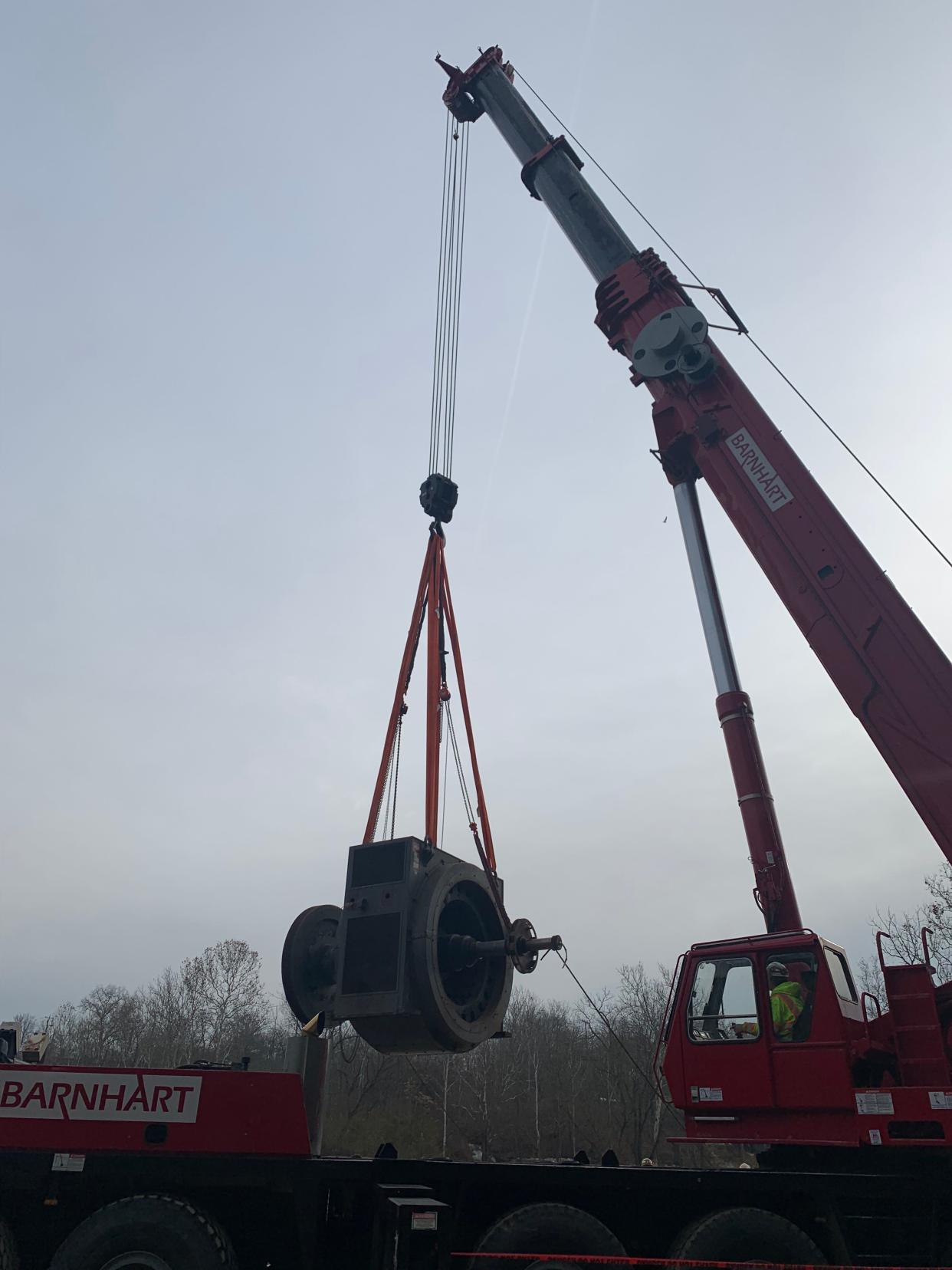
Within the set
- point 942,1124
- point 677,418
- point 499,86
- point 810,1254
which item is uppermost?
point 499,86

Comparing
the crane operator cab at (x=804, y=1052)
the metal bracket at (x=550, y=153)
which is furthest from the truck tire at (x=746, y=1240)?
the metal bracket at (x=550, y=153)

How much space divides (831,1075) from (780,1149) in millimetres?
1042

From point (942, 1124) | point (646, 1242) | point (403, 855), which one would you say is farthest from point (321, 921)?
point (942, 1124)

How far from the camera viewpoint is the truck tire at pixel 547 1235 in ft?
22.0

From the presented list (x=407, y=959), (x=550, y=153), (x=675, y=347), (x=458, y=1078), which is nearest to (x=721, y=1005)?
(x=407, y=959)

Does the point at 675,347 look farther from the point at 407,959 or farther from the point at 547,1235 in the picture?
the point at 547,1235

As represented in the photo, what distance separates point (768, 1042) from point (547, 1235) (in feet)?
7.72

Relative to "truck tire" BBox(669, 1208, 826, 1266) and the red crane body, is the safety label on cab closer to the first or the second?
the red crane body

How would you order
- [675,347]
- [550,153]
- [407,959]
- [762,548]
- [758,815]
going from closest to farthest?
1. [407,959]
2. [758,815]
3. [762,548]
4. [675,347]
5. [550,153]

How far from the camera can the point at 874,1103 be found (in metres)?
6.83

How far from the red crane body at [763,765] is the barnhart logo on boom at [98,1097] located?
4.15m

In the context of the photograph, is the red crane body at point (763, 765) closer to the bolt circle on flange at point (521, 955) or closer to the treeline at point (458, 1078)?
the bolt circle on flange at point (521, 955)

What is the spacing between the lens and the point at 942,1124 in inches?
265

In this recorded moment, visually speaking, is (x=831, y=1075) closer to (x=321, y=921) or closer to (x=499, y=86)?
(x=321, y=921)
